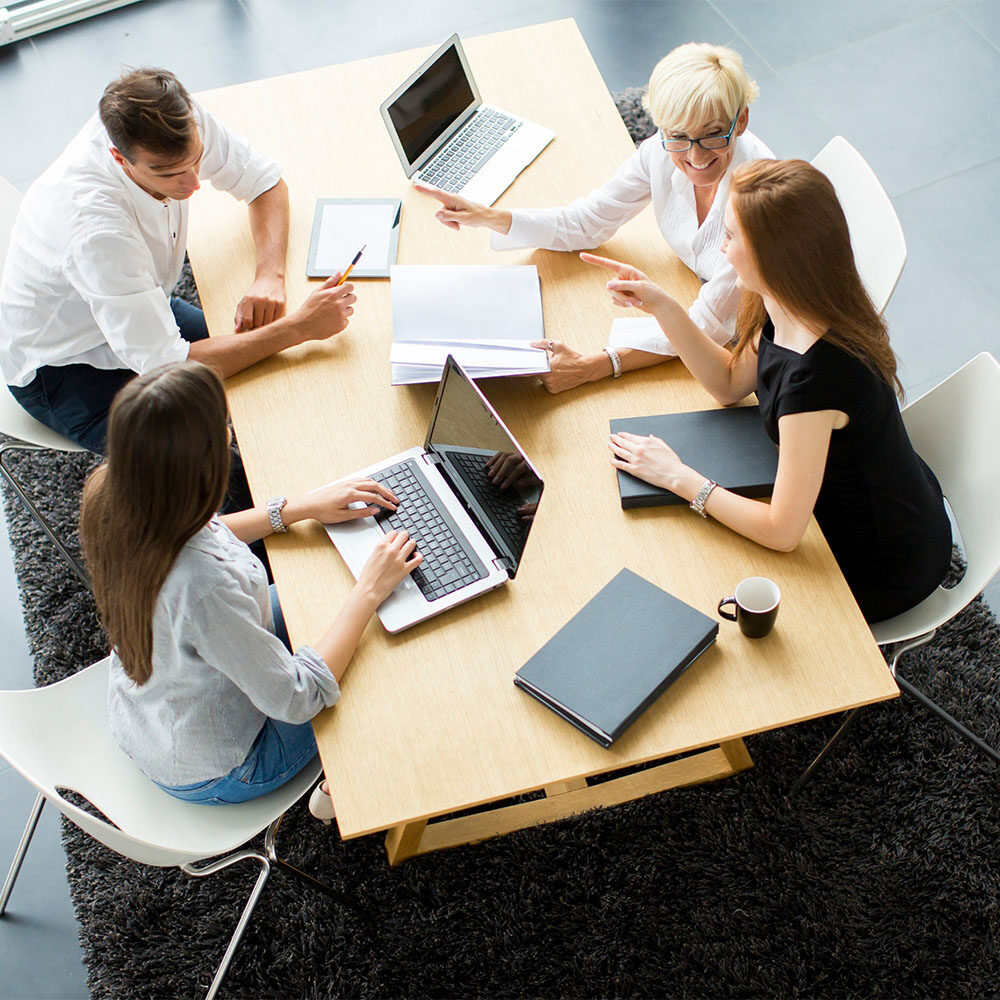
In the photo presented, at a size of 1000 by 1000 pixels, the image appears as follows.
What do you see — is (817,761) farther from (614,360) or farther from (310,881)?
(310,881)

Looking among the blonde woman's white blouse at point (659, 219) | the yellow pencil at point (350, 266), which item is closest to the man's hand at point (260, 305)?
the yellow pencil at point (350, 266)

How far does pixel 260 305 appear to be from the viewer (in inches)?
82.6

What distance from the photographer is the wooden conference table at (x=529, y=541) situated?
5.20ft

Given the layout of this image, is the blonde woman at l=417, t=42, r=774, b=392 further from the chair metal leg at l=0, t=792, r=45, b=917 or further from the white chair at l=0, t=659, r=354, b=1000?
the chair metal leg at l=0, t=792, r=45, b=917

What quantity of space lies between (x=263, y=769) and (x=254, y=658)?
0.33m

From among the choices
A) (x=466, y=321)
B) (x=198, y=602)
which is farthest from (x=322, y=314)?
(x=198, y=602)

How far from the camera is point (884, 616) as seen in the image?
1990mm

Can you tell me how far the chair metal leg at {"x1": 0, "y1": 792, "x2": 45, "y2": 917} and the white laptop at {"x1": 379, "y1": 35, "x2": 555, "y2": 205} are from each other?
1.60 m

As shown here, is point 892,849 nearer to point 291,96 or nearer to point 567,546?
point 567,546

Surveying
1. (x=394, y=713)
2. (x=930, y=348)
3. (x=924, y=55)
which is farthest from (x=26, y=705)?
(x=924, y=55)

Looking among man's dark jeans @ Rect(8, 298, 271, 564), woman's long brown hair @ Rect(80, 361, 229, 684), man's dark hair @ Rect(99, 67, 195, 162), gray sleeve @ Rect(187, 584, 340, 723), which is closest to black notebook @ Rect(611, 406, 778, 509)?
gray sleeve @ Rect(187, 584, 340, 723)

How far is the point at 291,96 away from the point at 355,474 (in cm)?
116

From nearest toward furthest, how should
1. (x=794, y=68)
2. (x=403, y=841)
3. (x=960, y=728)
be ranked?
(x=403, y=841) < (x=960, y=728) < (x=794, y=68)

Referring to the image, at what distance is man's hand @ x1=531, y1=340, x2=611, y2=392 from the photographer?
195 centimetres
